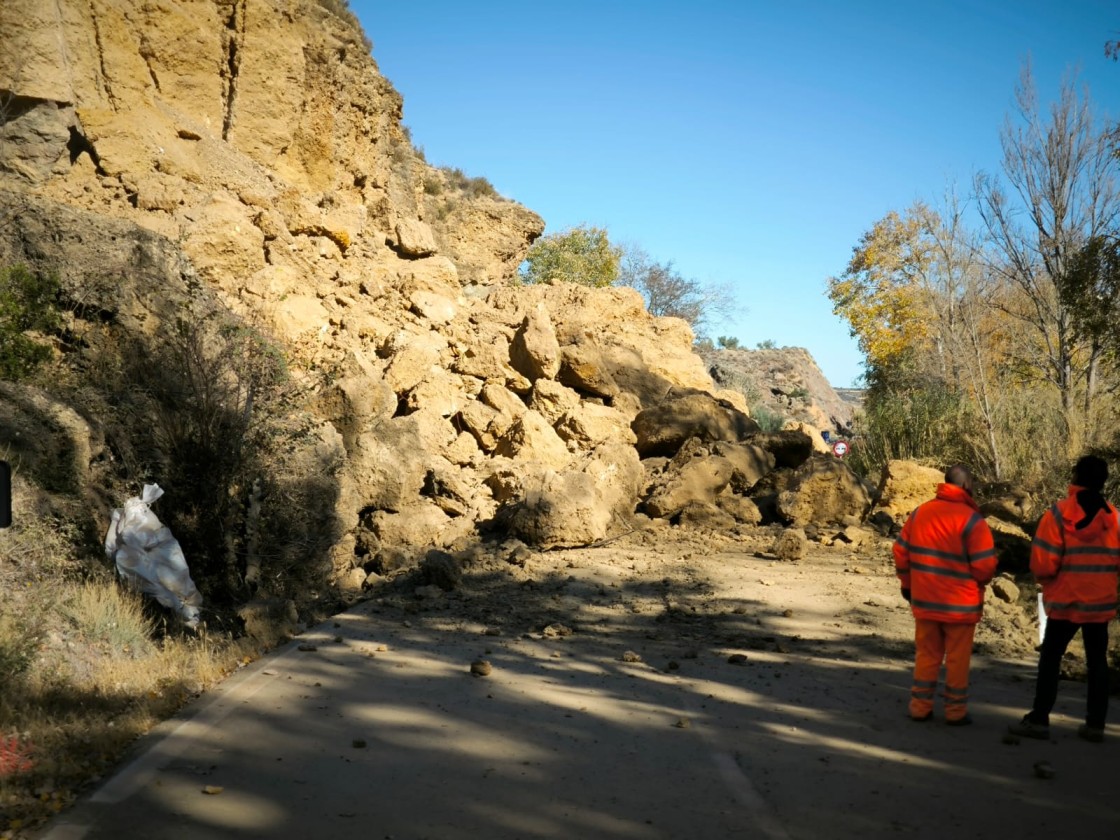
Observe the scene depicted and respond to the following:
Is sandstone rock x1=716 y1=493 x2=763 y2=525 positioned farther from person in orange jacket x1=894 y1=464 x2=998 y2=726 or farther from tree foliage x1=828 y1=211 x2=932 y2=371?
tree foliage x1=828 y1=211 x2=932 y2=371

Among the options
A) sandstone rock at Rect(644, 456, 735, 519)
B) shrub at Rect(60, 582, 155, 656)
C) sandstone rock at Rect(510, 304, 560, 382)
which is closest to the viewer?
shrub at Rect(60, 582, 155, 656)

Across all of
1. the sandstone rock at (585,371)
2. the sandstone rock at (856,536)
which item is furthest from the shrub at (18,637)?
the sandstone rock at (585,371)

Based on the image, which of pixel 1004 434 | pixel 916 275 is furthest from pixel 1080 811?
pixel 916 275

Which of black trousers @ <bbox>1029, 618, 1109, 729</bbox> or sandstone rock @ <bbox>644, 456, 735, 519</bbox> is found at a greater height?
sandstone rock @ <bbox>644, 456, 735, 519</bbox>

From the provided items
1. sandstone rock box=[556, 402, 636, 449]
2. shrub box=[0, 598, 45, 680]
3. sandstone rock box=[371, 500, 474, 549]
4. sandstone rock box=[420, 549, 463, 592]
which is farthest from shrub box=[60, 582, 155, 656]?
sandstone rock box=[556, 402, 636, 449]

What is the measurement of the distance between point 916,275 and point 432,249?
1054 inches

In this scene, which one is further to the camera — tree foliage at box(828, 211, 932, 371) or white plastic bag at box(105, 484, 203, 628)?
tree foliage at box(828, 211, 932, 371)

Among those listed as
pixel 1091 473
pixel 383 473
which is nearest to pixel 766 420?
pixel 383 473

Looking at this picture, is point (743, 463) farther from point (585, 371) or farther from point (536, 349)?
point (536, 349)

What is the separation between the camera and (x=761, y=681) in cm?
721

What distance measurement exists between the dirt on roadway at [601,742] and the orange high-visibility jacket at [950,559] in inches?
29.6

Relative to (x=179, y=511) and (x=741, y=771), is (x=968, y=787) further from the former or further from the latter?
(x=179, y=511)

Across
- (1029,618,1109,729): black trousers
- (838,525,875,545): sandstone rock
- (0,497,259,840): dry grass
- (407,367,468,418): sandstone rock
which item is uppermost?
(407,367,468,418): sandstone rock

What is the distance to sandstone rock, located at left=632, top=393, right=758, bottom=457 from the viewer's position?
54.8 ft
